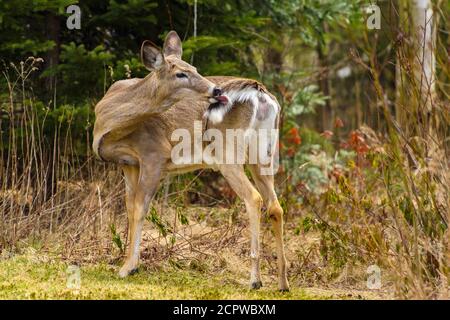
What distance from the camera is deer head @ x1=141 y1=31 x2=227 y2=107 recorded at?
23.1 ft

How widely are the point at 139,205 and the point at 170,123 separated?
2.77 feet

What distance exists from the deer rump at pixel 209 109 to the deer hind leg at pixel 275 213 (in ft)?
0.76

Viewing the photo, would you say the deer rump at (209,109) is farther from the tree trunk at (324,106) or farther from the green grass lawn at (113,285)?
the tree trunk at (324,106)

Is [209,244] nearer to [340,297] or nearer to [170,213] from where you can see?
[170,213]

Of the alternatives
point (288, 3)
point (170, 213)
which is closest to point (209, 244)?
point (170, 213)

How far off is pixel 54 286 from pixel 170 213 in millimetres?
2954

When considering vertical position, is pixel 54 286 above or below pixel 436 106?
below

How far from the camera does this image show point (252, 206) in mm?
6859

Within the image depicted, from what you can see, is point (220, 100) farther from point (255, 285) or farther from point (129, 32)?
point (129, 32)

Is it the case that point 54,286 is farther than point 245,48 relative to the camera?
No

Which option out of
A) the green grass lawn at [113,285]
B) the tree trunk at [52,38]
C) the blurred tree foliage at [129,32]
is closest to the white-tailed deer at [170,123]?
the green grass lawn at [113,285]

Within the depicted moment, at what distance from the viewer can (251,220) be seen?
22.3 ft

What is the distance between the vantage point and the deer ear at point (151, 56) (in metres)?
7.19
